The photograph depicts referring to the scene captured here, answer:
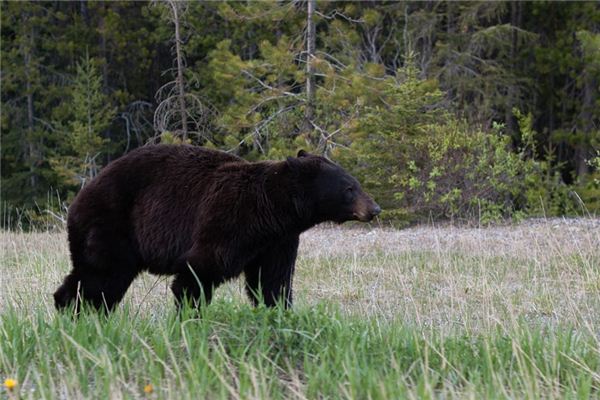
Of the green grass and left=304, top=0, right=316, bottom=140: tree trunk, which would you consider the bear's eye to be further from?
left=304, top=0, right=316, bottom=140: tree trunk

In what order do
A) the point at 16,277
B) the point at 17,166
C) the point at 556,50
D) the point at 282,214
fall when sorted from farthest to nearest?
the point at 17,166
the point at 556,50
the point at 16,277
the point at 282,214

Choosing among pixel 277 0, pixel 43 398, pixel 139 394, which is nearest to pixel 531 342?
pixel 139 394

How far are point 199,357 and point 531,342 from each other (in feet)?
5.88

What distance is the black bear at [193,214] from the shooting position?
6035 millimetres

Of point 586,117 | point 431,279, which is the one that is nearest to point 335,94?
point 431,279

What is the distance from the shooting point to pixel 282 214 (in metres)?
6.08

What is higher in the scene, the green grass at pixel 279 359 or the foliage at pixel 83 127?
the green grass at pixel 279 359

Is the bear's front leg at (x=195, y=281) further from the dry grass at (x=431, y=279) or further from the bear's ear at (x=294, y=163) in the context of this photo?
the bear's ear at (x=294, y=163)

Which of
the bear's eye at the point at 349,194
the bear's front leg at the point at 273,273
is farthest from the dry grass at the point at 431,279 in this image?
the bear's eye at the point at 349,194

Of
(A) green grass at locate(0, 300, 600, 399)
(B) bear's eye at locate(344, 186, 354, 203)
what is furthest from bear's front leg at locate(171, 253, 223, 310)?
(B) bear's eye at locate(344, 186, 354, 203)

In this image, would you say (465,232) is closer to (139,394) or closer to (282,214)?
→ (282,214)

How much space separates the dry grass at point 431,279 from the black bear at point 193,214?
337 mm

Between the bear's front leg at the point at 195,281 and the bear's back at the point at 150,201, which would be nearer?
the bear's front leg at the point at 195,281

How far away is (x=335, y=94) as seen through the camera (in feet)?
57.8
